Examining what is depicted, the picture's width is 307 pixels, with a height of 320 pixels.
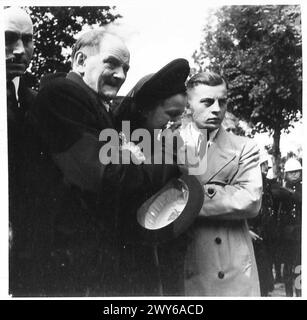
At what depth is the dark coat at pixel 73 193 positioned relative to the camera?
10.4ft

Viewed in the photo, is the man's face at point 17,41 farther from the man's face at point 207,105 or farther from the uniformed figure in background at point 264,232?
the uniformed figure in background at point 264,232

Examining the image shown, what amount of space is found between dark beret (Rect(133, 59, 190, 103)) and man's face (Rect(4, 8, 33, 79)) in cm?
69

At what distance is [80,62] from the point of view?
10.7 feet

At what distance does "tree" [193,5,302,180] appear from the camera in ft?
10.9

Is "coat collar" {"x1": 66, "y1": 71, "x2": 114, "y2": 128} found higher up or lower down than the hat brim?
higher up

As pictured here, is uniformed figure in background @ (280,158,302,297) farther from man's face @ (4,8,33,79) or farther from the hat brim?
man's face @ (4,8,33,79)

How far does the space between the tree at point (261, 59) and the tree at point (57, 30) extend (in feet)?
2.11

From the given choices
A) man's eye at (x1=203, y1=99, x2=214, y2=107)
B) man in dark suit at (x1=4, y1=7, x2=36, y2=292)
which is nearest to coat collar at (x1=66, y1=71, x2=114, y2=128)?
man in dark suit at (x1=4, y1=7, x2=36, y2=292)

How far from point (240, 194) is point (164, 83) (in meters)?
0.78

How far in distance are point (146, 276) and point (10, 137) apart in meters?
1.14

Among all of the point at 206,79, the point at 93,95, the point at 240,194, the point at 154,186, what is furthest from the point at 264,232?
the point at 93,95

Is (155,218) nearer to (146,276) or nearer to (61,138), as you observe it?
(146,276)

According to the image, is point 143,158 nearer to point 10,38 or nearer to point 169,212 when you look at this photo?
point 169,212
